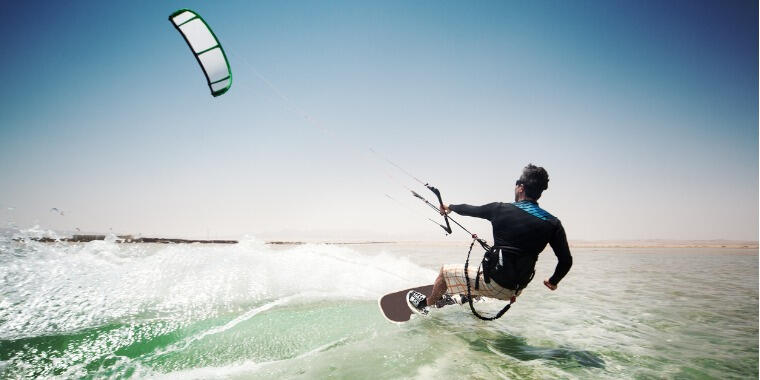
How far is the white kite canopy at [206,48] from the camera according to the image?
308 inches

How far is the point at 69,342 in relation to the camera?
4613 millimetres

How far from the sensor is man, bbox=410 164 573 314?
438 cm

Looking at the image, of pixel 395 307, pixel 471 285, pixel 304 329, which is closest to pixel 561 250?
pixel 471 285

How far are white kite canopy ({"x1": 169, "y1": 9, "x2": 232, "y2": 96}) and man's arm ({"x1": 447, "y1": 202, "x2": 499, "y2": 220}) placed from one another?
22.8 feet

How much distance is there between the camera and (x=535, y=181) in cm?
466

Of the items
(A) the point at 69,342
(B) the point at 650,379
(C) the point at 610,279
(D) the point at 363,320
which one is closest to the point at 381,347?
(D) the point at 363,320

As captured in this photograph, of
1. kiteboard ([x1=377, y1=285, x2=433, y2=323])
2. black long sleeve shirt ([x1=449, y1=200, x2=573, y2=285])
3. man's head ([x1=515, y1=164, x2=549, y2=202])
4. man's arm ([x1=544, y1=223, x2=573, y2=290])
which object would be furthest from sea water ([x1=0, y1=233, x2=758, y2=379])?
man's head ([x1=515, y1=164, x2=549, y2=202])

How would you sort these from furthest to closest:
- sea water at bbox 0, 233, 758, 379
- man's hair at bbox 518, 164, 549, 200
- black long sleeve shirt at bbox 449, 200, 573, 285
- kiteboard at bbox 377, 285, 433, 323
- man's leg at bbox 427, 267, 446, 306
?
kiteboard at bbox 377, 285, 433, 323, man's leg at bbox 427, 267, 446, 306, man's hair at bbox 518, 164, 549, 200, black long sleeve shirt at bbox 449, 200, 573, 285, sea water at bbox 0, 233, 758, 379

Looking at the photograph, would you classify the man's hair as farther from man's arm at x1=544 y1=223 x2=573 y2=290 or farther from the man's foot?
the man's foot

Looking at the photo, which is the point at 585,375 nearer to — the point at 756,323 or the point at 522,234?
the point at 522,234

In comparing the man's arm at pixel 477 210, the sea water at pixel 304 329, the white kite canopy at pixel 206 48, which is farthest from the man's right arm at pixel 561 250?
the white kite canopy at pixel 206 48

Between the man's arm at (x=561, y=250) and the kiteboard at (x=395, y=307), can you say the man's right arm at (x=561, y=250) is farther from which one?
the kiteboard at (x=395, y=307)

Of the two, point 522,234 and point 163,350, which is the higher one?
point 522,234

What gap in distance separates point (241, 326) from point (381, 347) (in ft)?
9.13
